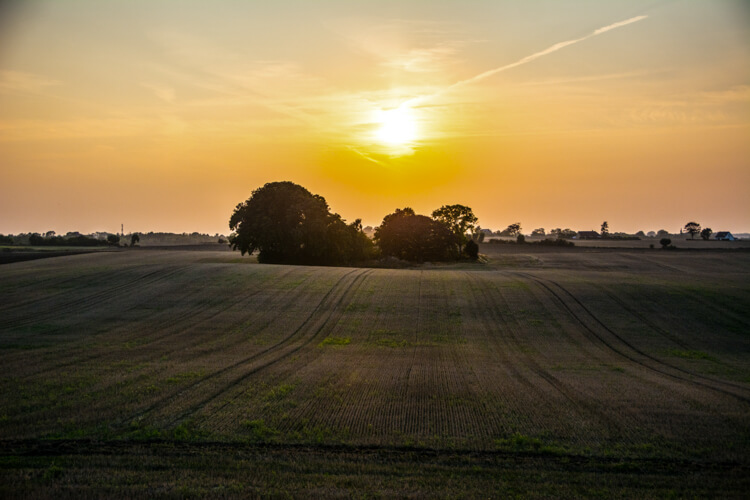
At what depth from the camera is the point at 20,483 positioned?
10.4 m

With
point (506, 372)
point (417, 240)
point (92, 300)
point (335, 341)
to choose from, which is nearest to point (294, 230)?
point (417, 240)

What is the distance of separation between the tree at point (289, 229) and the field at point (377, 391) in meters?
22.1

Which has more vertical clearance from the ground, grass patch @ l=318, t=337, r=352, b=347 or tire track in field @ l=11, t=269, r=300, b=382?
tire track in field @ l=11, t=269, r=300, b=382

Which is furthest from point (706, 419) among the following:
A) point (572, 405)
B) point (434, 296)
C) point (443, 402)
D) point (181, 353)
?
point (434, 296)

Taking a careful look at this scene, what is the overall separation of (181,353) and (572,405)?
15309mm

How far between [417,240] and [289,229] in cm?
2067

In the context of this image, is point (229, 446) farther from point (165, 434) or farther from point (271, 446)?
point (165, 434)

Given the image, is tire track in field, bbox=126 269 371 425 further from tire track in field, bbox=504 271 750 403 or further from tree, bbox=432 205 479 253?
tree, bbox=432 205 479 253

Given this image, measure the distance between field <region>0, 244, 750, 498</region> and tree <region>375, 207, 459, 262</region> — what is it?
3570 centimetres

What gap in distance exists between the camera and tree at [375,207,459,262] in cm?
7338

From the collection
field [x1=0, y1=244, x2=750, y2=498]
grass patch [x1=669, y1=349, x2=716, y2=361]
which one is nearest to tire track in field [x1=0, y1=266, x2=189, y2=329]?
field [x1=0, y1=244, x2=750, y2=498]

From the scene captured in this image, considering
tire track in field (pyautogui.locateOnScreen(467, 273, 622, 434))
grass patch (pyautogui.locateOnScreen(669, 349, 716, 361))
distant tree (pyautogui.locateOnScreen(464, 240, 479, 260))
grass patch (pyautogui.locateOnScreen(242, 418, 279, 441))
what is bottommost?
grass patch (pyautogui.locateOnScreen(669, 349, 716, 361))

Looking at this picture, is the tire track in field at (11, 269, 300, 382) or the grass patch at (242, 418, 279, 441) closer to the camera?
the grass patch at (242, 418, 279, 441)

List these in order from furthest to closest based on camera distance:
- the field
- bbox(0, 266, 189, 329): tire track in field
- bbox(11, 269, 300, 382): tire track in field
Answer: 1. bbox(0, 266, 189, 329): tire track in field
2. bbox(11, 269, 300, 382): tire track in field
3. the field
